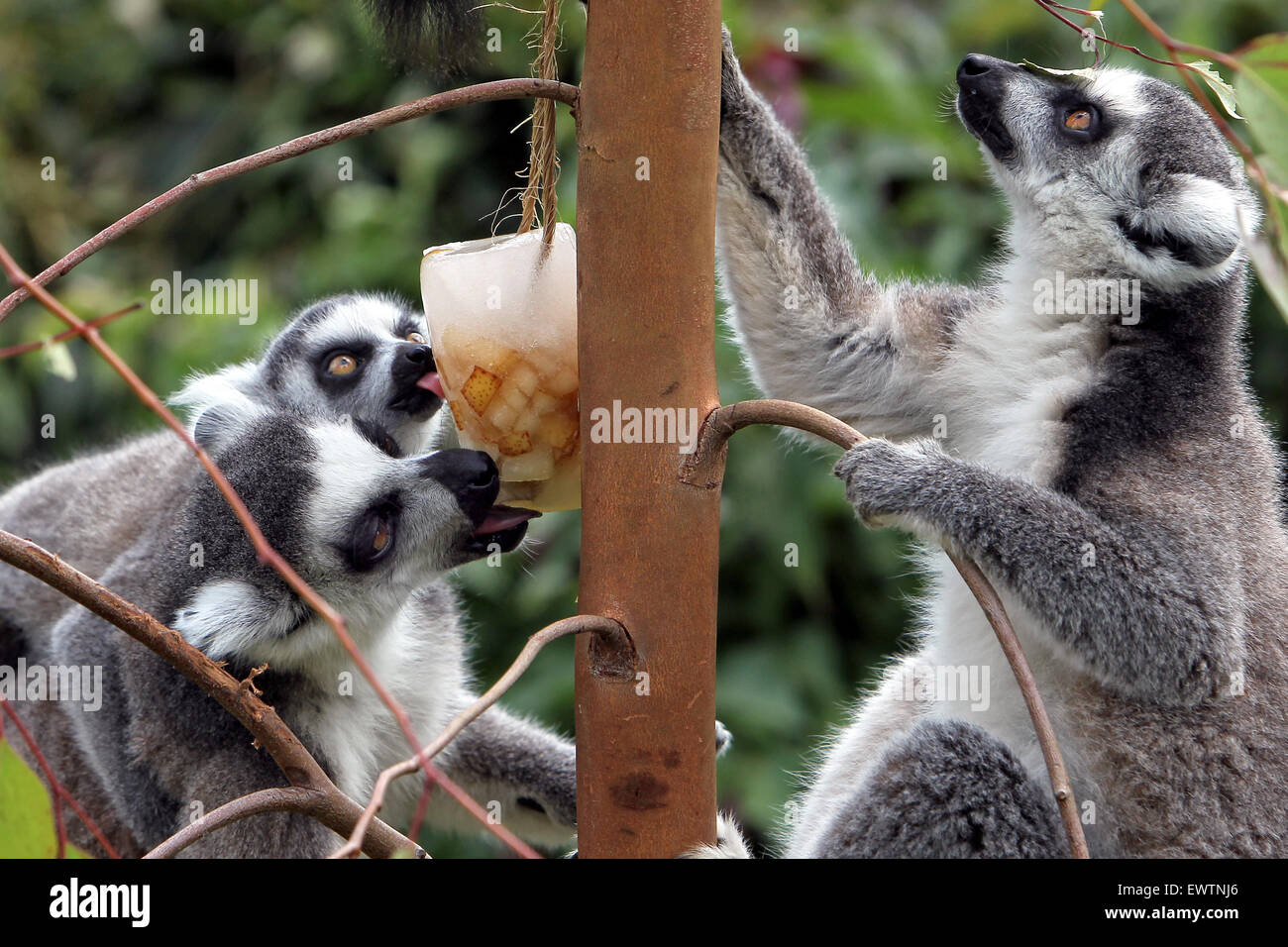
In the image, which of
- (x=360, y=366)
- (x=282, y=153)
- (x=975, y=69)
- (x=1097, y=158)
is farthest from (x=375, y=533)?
(x=1097, y=158)

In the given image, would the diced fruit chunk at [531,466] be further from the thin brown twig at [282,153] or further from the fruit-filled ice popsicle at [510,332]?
the thin brown twig at [282,153]

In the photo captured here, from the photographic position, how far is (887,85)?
4.80 m

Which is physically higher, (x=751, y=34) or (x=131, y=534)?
(x=751, y=34)

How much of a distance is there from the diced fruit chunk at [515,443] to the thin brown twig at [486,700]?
17.0 inches

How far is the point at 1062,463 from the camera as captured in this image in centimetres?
259

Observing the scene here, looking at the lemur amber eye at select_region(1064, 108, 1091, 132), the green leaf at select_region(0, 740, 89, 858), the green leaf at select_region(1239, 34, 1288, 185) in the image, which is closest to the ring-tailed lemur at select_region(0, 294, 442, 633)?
the green leaf at select_region(0, 740, 89, 858)

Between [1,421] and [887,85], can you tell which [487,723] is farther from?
[1,421]

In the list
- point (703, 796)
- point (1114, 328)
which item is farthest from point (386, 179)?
point (703, 796)

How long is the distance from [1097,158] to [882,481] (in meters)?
1.05

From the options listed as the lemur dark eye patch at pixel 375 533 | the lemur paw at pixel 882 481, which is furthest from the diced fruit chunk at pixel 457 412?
the lemur paw at pixel 882 481

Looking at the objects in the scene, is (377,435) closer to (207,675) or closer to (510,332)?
(510,332)

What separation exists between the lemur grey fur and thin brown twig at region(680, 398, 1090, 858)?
39.6 inches

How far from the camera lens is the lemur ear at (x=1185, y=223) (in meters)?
2.59
